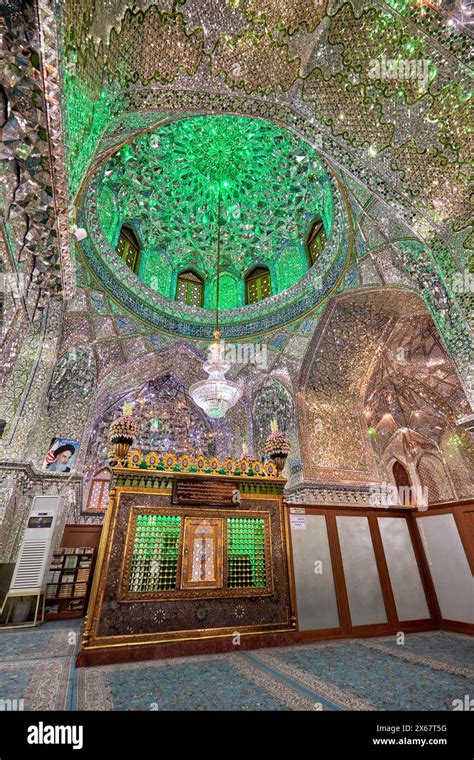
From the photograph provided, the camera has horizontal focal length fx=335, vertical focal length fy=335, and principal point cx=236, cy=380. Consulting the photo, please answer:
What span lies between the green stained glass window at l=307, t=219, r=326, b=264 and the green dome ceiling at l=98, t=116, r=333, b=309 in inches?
8.8

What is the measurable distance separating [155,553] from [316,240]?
888cm

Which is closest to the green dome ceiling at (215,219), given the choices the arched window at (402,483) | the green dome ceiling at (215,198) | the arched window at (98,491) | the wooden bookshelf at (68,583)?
the green dome ceiling at (215,198)

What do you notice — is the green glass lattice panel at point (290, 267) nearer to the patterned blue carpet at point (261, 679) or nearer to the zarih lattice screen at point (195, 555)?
the zarih lattice screen at point (195, 555)

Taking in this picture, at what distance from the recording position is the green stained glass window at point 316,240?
362 inches

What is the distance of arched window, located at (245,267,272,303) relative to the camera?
34.9ft

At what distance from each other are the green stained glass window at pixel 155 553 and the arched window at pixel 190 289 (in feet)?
25.8

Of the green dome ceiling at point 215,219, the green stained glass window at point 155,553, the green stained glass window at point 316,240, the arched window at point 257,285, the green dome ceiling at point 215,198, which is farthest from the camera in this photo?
the arched window at point 257,285

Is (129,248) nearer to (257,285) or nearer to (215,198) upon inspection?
(215,198)

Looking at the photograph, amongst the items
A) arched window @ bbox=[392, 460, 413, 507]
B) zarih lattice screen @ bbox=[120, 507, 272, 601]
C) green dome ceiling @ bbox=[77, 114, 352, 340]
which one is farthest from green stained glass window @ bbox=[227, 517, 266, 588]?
arched window @ bbox=[392, 460, 413, 507]

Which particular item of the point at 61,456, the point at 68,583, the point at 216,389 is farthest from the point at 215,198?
the point at 68,583

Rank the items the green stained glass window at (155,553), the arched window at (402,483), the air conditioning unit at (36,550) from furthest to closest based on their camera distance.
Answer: the arched window at (402,483) → the air conditioning unit at (36,550) → the green stained glass window at (155,553)

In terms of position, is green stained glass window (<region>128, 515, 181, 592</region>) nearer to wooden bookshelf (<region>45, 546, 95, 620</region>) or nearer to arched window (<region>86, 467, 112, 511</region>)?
wooden bookshelf (<region>45, 546, 95, 620</region>)

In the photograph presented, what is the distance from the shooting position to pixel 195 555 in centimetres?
391
